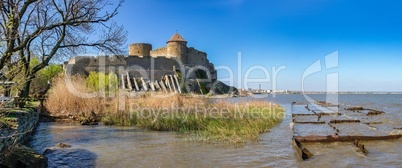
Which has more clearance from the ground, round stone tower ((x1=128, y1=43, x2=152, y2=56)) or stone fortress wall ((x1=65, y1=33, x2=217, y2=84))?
round stone tower ((x1=128, y1=43, x2=152, y2=56))

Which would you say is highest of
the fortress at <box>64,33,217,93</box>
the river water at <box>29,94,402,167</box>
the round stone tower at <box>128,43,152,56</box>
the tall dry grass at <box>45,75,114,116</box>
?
the round stone tower at <box>128,43,152,56</box>

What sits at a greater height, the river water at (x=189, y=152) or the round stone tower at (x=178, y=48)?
the round stone tower at (x=178, y=48)

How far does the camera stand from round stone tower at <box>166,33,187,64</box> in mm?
55844

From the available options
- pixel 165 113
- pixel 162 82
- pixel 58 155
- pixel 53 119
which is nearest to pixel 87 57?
pixel 162 82

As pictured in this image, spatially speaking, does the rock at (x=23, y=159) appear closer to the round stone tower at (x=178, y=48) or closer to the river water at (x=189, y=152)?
the river water at (x=189, y=152)

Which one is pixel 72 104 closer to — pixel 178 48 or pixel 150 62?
pixel 150 62

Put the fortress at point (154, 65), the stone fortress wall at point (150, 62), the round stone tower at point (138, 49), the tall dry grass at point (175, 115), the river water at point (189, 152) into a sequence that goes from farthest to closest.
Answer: the round stone tower at point (138, 49)
the fortress at point (154, 65)
the stone fortress wall at point (150, 62)
the tall dry grass at point (175, 115)
the river water at point (189, 152)

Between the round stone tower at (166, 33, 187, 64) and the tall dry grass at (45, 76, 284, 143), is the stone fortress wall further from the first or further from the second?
the tall dry grass at (45, 76, 284, 143)

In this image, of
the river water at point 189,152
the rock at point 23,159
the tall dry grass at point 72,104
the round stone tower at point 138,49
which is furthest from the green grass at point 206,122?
the round stone tower at point 138,49

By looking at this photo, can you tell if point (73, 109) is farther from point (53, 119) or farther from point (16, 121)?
point (16, 121)

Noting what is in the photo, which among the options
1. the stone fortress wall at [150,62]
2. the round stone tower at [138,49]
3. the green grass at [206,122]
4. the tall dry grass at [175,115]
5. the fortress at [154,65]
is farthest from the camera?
the round stone tower at [138,49]

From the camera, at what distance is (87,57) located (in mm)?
43406

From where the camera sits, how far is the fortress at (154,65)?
43.6m

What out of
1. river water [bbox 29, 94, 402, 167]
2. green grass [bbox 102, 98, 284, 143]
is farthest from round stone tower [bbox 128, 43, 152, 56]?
river water [bbox 29, 94, 402, 167]
